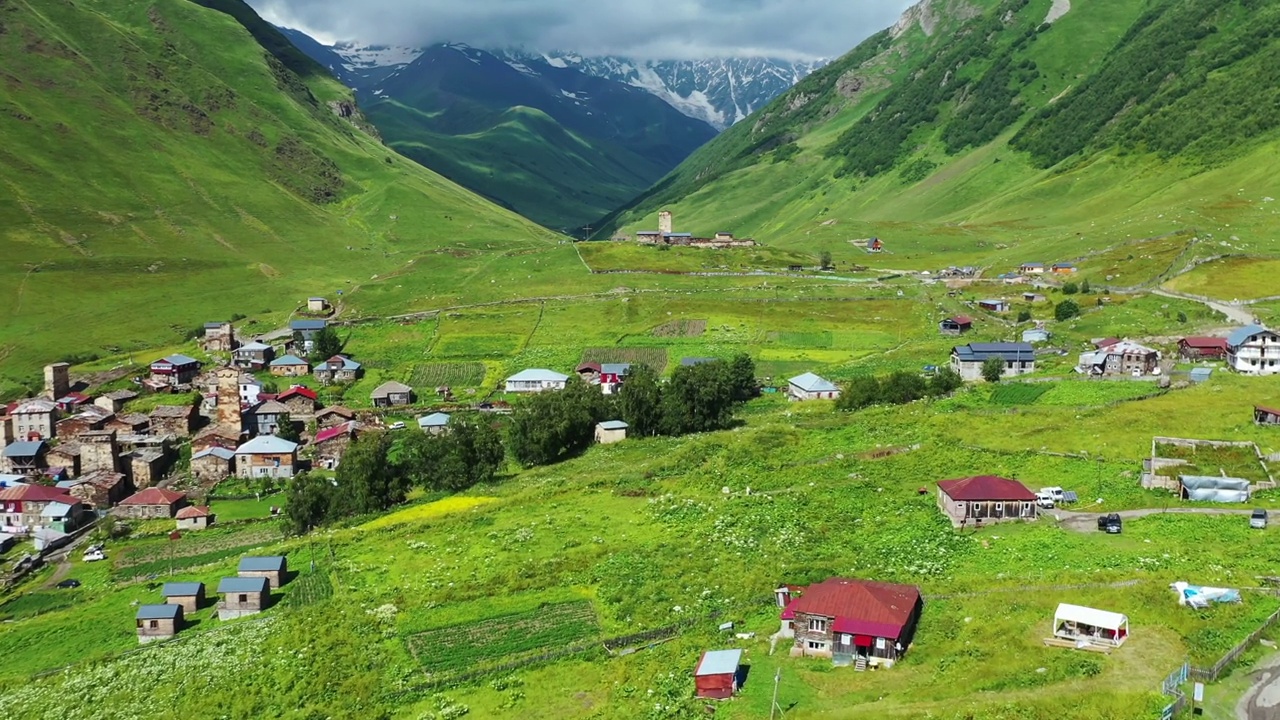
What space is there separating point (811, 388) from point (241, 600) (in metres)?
58.2

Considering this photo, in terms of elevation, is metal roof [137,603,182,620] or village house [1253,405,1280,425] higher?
village house [1253,405,1280,425]

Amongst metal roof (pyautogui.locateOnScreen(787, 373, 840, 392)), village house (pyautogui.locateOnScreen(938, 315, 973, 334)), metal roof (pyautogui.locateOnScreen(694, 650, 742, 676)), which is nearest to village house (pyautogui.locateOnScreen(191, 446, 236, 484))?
metal roof (pyautogui.locateOnScreen(787, 373, 840, 392))

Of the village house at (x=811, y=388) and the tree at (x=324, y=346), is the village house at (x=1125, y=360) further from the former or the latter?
the tree at (x=324, y=346)

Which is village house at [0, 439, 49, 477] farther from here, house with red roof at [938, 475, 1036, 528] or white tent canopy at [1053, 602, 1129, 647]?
white tent canopy at [1053, 602, 1129, 647]

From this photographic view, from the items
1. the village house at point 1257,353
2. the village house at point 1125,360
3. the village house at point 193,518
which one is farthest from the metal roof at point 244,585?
the village house at point 1257,353

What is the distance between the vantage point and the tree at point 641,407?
86625 millimetres

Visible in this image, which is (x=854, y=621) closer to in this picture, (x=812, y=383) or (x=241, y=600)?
(x=241, y=600)

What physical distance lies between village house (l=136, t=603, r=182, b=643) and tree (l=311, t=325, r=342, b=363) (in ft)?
249

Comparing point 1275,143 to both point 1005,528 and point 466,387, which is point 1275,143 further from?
point 1005,528

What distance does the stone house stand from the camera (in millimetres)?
56500

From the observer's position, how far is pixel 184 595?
5469 centimetres

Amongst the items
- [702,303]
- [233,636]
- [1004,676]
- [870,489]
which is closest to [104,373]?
[702,303]

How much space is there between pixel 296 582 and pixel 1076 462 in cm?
4647

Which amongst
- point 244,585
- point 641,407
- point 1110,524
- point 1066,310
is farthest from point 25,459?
point 1066,310
